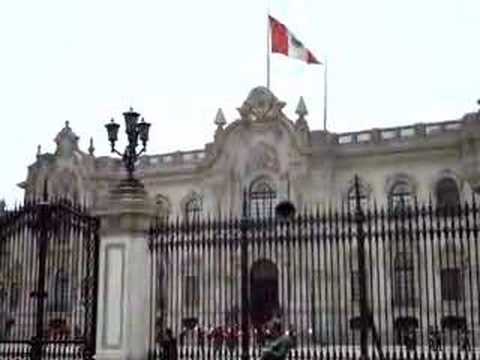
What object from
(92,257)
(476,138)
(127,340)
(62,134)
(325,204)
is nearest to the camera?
(127,340)

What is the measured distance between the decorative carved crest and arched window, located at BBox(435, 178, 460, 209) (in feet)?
26.5

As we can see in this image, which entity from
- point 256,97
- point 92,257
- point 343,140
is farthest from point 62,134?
point 92,257

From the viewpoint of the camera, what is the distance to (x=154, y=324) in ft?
46.7

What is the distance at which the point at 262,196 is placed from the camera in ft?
118

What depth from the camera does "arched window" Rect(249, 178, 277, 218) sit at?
117 feet

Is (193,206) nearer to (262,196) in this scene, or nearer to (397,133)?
(262,196)

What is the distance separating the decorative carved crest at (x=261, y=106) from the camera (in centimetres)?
3566

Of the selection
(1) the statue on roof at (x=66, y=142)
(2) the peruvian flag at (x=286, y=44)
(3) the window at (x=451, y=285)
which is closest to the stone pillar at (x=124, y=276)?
(3) the window at (x=451, y=285)

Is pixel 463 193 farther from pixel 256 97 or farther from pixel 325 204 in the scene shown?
pixel 256 97

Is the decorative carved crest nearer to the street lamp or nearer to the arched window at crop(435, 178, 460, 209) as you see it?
the arched window at crop(435, 178, 460, 209)

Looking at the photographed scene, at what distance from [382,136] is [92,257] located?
905 inches

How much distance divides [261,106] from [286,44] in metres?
3.73

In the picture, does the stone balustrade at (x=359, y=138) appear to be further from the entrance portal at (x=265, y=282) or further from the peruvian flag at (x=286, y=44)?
the entrance portal at (x=265, y=282)

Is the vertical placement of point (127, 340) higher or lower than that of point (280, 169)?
lower
